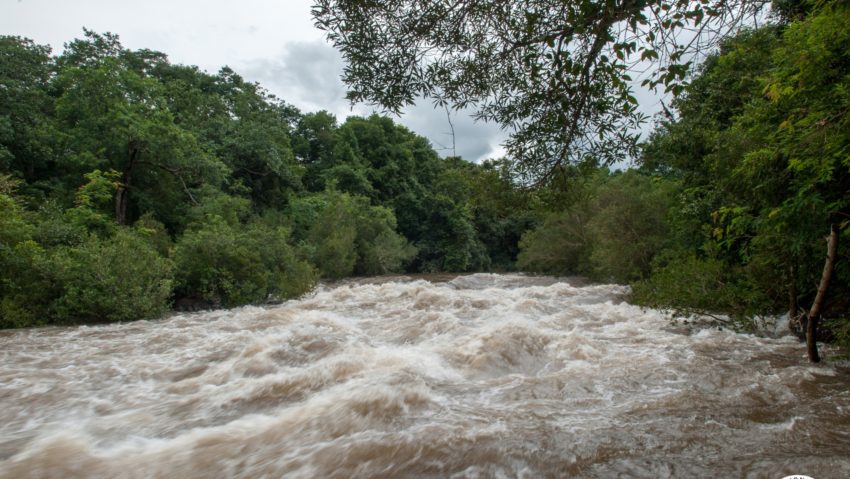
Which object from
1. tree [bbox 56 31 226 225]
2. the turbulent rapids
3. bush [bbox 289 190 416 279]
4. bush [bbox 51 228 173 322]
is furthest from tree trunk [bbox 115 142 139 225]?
the turbulent rapids

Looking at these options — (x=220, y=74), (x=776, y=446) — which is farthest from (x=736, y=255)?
(x=220, y=74)

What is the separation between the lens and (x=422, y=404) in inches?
198

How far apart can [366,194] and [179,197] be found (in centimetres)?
1634

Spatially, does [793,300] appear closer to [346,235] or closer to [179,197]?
[346,235]

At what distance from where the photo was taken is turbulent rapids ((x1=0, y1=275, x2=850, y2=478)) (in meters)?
3.70

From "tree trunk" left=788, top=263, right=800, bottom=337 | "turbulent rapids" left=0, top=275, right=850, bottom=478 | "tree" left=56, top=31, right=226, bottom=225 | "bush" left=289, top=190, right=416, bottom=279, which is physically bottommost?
"turbulent rapids" left=0, top=275, right=850, bottom=478

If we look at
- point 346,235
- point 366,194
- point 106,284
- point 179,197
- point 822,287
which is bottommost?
point 106,284

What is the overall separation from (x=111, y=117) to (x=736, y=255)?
2181 cm

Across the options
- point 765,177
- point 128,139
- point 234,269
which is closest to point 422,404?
point 765,177

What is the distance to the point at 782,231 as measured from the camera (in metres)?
6.11

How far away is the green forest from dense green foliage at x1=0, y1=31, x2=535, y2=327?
68mm

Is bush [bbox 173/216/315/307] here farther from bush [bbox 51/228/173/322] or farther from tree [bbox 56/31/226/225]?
tree [bbox 56/31/226/225]

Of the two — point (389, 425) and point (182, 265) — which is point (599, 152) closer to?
point (389, 425)

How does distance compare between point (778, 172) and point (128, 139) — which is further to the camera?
point (128, 139)
